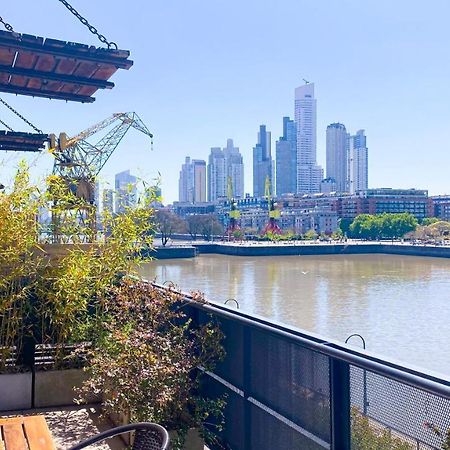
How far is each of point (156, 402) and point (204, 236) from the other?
80.6 meters

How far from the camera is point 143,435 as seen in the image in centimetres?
156

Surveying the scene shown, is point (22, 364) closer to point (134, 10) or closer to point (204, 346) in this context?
point (204, 346)

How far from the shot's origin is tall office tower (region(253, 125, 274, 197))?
568 ft

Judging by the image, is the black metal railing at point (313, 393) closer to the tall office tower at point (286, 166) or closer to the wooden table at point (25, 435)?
the wooden table at point (25, 435)

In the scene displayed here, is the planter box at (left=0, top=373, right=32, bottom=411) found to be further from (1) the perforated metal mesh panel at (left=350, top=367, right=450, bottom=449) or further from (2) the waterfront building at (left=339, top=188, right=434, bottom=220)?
(2) the waterfront building at (left=339, top=188, right=434, bottom=220)

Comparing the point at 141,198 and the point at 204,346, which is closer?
the point at 204,346

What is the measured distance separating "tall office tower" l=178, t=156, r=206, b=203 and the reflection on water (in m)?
136

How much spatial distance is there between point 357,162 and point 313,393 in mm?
172242

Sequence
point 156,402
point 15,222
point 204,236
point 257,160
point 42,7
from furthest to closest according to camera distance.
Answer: point 257,160 → point 204,236 → point 42,7 → point 15,222 → point 156,402

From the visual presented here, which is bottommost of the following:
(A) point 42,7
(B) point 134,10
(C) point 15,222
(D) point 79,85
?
(C) point 15,222

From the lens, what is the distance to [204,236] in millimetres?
83062

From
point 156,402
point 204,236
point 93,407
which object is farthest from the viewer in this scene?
point 204,236

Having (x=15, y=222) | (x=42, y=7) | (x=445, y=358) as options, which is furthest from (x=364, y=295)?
(x=15, y=222)

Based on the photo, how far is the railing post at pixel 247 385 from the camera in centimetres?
238
